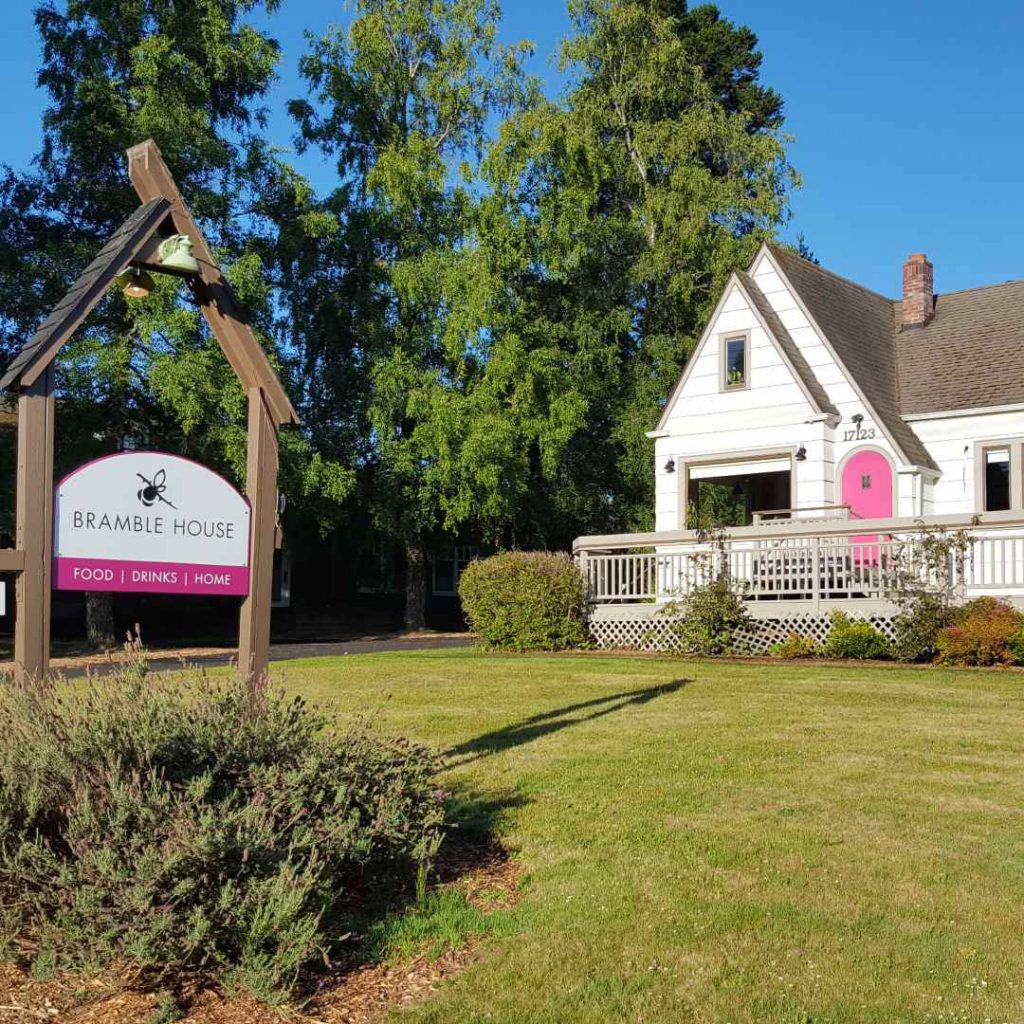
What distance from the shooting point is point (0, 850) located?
4.52 metres

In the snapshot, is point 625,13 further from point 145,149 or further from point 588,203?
point 145,149

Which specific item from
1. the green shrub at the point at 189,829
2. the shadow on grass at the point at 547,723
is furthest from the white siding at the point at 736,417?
the green shrub at the point at 189,829

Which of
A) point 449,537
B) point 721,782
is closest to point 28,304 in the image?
point 449,537

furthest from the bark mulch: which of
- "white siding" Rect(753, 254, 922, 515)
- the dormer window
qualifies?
the dormer window

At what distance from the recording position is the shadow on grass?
899 centimetres

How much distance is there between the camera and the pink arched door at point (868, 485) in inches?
822

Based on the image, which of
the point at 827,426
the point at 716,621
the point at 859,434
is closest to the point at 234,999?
the point at 716,621

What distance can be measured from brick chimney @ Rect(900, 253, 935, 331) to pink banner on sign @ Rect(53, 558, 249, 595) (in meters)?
20.8

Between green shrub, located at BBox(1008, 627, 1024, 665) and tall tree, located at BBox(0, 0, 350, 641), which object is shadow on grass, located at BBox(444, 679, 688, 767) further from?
tall tree, located at BBox(0, 0, 350, 641)

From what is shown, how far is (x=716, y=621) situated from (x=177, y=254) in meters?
12.8

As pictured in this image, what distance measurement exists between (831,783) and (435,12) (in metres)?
28.9

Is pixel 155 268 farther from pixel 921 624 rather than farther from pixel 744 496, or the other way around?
pixel 744 496

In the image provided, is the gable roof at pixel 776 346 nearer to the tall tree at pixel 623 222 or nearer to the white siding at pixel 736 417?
the white siding at pixel 736 417

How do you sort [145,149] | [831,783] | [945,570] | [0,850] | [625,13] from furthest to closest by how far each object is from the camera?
[625,13]
[945,570]
[831,783]
[145,149]
[0,850]
